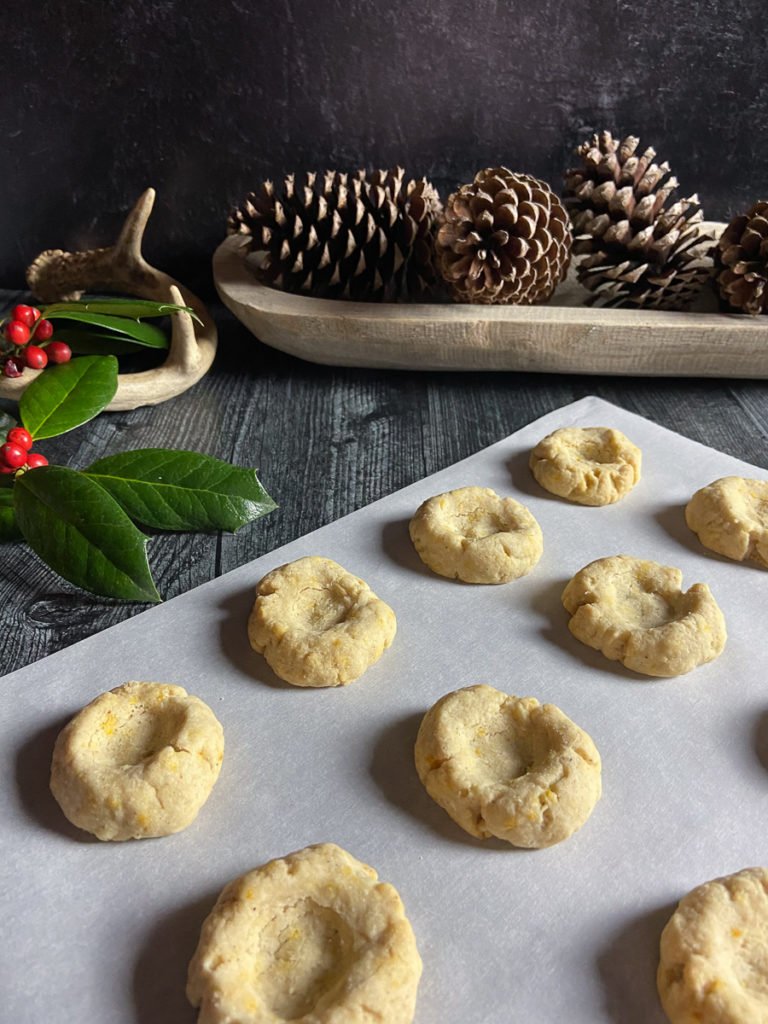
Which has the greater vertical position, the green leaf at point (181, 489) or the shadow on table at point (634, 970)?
the green leaf at point (181, 489)

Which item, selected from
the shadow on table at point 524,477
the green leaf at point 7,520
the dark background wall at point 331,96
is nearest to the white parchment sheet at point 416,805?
the shadow on table at point 524,477

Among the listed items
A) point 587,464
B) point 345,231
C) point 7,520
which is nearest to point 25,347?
point 7,520

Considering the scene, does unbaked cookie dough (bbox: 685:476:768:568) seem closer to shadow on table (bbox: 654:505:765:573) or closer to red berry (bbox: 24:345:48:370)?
shadow on table (bbox: 654:505:765:573)

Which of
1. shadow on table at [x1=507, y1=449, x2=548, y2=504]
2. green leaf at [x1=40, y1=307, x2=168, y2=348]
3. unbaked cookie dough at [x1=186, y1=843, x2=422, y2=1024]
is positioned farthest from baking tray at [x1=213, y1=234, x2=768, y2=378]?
unbaked cookie dough at [x1=186, y1=843, x2=422, y2=1024]

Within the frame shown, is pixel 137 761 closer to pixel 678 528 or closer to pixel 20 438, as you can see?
pixel 20 438

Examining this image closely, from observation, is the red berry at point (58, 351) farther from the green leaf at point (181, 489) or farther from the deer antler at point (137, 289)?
the green leaf at point (181, 489)

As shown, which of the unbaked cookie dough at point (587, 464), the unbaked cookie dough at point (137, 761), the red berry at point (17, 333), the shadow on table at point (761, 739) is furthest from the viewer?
the red berry at point (17, 333)
